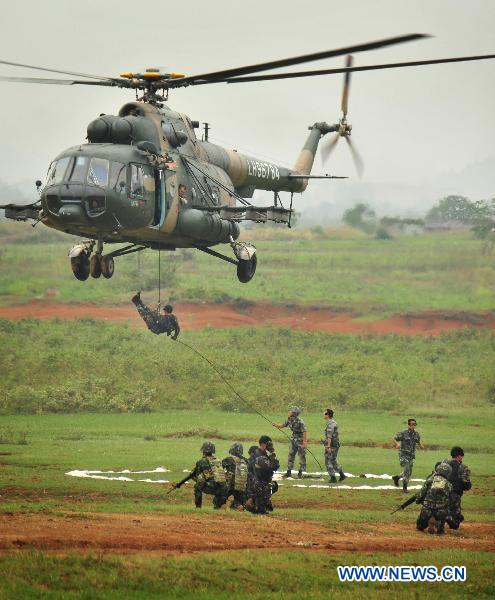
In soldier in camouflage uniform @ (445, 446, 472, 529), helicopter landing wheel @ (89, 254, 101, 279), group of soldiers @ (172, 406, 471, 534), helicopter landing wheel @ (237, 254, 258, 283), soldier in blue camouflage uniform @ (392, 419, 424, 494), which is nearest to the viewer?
group of soldiers @ (172, 406, 471, 534)

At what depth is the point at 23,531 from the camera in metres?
19.5

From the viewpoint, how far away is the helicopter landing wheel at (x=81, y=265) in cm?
2916

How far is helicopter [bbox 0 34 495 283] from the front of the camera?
2677cm

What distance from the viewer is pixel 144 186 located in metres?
28.0

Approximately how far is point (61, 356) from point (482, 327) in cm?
1937

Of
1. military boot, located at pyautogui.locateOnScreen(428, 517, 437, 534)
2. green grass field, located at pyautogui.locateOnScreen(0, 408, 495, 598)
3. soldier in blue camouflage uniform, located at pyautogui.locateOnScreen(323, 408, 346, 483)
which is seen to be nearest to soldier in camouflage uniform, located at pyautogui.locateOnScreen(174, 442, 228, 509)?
green grass field, located at pyautogui.locateOnScreen(0, 408, 495, 598)

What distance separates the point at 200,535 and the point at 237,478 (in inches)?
136

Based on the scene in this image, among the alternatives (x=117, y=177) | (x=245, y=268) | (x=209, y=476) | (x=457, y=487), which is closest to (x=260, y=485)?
(x=209, y=476)

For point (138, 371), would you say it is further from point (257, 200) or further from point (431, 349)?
point (257, 200)

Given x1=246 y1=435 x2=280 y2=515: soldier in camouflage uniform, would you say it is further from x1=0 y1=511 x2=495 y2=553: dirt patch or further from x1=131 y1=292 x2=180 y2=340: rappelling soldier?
x1=131 y1=292 x2=180 y2=340: rappelling soldier

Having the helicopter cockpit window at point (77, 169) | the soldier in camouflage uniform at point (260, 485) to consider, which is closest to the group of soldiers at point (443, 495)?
the soldier in camouflage uniform at point (260, 485)

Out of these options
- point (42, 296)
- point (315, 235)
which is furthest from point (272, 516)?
point (315, 235)

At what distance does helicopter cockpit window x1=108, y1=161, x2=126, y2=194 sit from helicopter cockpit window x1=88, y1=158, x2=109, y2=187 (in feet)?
0.39

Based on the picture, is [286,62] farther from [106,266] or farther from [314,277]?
[314,277]
